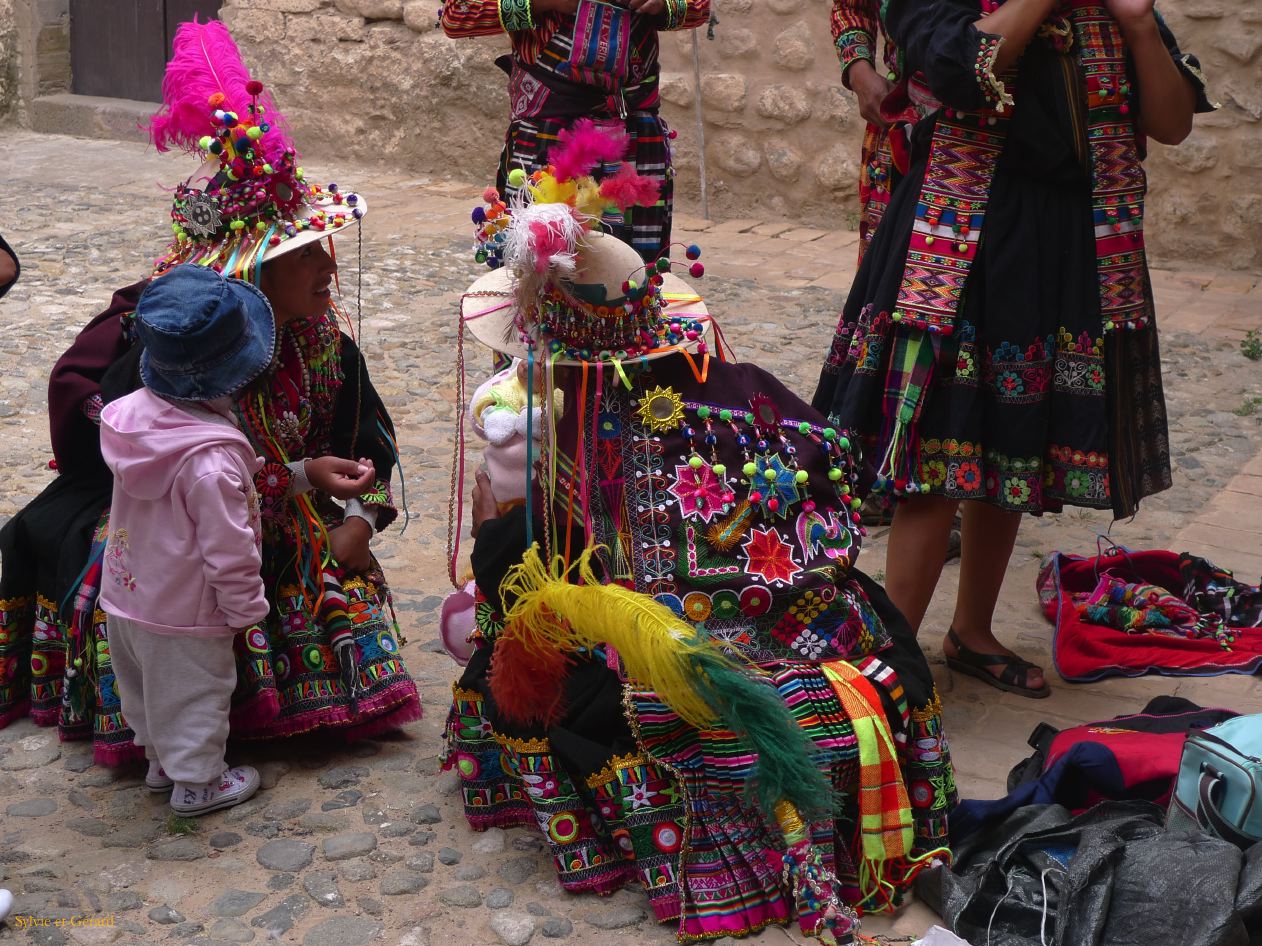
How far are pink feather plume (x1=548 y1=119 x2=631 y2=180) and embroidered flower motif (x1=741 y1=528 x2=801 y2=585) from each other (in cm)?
77

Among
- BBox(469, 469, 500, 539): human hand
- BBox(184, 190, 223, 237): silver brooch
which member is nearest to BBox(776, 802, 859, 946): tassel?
BBox(469, 469, 500, 539): human hand

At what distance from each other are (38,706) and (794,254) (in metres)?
5.57

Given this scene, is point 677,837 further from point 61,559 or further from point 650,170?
point 650,170

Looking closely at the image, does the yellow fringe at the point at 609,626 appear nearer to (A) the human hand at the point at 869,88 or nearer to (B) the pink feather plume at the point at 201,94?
(B) the pink feather plume at the point at 201,94

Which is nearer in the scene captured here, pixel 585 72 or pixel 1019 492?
pixel 1019 492

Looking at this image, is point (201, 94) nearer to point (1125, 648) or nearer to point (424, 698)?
point (424, 698)

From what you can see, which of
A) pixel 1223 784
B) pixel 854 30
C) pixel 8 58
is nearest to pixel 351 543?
pixel 1223 784

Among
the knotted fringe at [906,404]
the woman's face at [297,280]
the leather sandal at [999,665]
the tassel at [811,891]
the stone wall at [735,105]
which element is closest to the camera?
the tassel at [811,891]

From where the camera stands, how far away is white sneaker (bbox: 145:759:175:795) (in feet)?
10.3

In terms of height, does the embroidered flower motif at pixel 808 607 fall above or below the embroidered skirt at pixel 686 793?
above

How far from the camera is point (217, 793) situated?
3.08 meters

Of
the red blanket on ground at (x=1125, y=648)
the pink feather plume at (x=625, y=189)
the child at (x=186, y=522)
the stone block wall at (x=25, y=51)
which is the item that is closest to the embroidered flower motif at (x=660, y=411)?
the pink feather plume at (x=625, y=189)

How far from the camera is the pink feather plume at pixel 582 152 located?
2729 millimetres

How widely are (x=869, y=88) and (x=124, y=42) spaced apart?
892 cm
